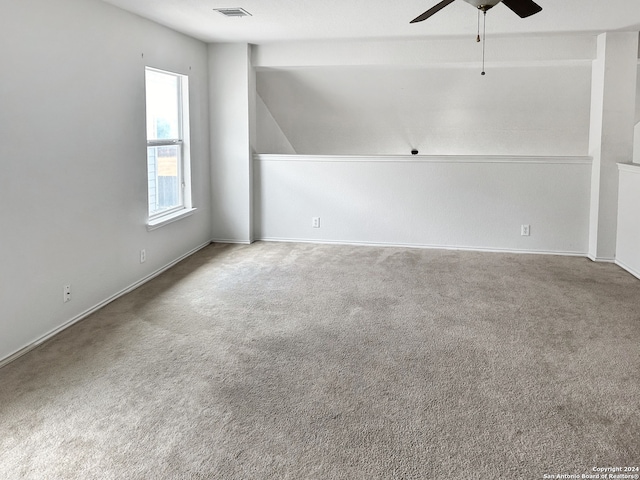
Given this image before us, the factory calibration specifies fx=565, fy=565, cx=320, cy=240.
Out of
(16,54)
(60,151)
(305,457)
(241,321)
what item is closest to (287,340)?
(241,321)

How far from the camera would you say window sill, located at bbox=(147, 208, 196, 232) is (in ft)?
15.7

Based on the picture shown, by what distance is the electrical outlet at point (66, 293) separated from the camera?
3.60 metres

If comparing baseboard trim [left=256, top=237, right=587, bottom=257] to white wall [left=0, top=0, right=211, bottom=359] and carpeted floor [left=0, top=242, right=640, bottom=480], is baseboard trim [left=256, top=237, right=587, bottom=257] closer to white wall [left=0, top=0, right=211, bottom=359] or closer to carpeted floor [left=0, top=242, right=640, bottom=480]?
carpeted floor [left=0, top=242, right=640, bottom=480]

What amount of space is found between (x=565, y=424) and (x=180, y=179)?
13.8 feet

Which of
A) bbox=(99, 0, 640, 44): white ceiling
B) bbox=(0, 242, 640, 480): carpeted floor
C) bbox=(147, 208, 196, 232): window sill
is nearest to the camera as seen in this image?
bbox=(0, 242, 640, 480): carpeted floor

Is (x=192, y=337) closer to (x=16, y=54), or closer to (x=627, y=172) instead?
(x=16, y=54)

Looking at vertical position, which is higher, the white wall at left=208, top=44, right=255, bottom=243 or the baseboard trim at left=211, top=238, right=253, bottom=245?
the white wall at left=208, top=44, right=255, bottom=243

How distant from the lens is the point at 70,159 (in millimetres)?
3592

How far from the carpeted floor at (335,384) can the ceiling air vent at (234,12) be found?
213cm

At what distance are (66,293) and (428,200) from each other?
372 cm

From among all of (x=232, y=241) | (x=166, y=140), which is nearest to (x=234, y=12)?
(x=166, y=140)

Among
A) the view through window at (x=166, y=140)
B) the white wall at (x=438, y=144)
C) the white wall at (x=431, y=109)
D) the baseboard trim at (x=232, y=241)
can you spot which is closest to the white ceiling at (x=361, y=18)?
the white wall at (x=438, y=144)

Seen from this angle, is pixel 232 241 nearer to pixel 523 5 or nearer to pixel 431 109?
pixel 431 109

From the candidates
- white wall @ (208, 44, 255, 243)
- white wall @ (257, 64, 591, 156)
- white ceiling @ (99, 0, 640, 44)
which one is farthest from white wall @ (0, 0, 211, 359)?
white wall @ (257, 64, 591, 156)
